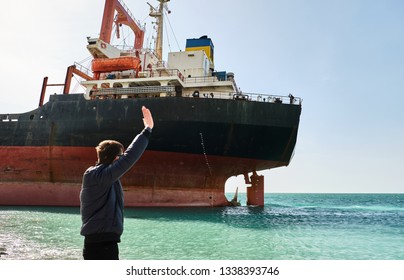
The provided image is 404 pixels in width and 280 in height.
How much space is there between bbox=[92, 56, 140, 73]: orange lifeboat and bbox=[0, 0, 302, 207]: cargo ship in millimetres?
61

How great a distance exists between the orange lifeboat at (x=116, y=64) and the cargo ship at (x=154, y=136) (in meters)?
0.06

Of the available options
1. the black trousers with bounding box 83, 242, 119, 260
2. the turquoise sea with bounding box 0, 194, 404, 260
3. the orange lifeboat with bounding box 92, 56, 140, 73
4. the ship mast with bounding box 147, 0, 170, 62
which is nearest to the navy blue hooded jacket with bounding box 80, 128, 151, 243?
the black trousers with bounding box 83, 242, 119, 260

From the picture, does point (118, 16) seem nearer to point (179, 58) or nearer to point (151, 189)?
point (179, 58)

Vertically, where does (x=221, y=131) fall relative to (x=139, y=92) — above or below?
below

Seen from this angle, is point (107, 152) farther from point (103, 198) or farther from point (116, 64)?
point (116, 64)

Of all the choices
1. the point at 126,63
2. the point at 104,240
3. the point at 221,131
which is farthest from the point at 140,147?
the point at 126,63

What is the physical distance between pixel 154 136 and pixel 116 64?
6285 millimetres

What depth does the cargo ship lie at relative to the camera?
51.0 ft

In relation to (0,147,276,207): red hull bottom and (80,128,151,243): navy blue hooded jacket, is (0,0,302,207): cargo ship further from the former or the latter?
(80,128,151,243): navy blue hooded jacket

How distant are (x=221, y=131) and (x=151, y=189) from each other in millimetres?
4768

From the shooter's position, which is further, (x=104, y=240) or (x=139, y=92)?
(x=139, y=92)

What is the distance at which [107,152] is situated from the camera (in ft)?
7.79

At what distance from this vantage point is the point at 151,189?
16.2m
